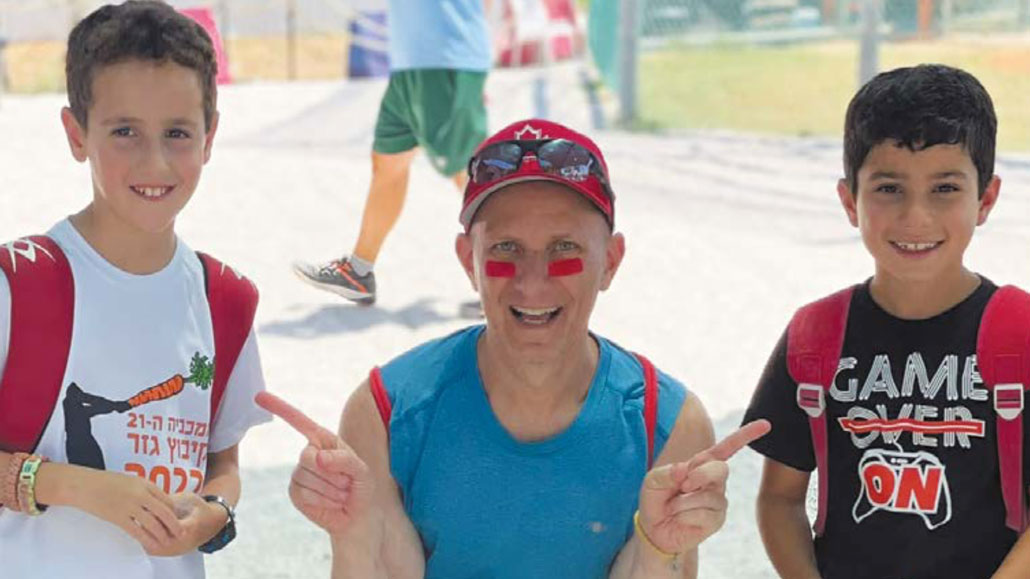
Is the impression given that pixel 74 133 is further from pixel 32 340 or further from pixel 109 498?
pixel 109 498

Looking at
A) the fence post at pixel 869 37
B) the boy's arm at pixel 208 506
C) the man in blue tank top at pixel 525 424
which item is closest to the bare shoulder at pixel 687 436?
the man in blue tank top at pixel 525 424

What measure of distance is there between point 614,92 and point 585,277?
40.1ft

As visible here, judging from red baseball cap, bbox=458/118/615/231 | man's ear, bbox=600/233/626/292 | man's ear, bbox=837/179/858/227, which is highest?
red baseball cap, bbox=458/118/615/231

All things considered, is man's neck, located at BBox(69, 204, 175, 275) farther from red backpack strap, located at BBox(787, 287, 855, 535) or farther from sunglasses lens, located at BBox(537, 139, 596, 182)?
red backpack strap, located at BBox(787, 287, 855, 535)

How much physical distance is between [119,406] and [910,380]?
125cm

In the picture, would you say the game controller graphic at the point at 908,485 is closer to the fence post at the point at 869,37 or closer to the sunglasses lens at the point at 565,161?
the sunglasses lens at the point at 565,161

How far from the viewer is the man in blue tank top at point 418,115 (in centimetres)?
570

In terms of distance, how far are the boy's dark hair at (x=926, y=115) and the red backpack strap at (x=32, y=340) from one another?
1304 mm

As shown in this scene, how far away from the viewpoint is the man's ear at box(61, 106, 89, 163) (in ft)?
7.50

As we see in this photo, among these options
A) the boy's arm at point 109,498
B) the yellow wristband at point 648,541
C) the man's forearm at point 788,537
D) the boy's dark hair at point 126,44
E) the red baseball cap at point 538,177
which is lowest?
the man's forearm at point 788,537

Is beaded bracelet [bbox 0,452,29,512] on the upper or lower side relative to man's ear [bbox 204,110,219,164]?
lower

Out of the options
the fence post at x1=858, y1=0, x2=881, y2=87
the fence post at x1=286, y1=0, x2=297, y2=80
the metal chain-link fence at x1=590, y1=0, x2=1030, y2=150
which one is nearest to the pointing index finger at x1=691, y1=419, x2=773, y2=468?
the fence post at x1=858, y1=0, x2=881, y2=87

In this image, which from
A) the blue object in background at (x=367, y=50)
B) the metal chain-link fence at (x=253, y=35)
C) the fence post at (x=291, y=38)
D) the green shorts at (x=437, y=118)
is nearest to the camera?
the green shorts at (x=437, y=118)

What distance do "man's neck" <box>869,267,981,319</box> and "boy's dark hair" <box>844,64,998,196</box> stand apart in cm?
16
